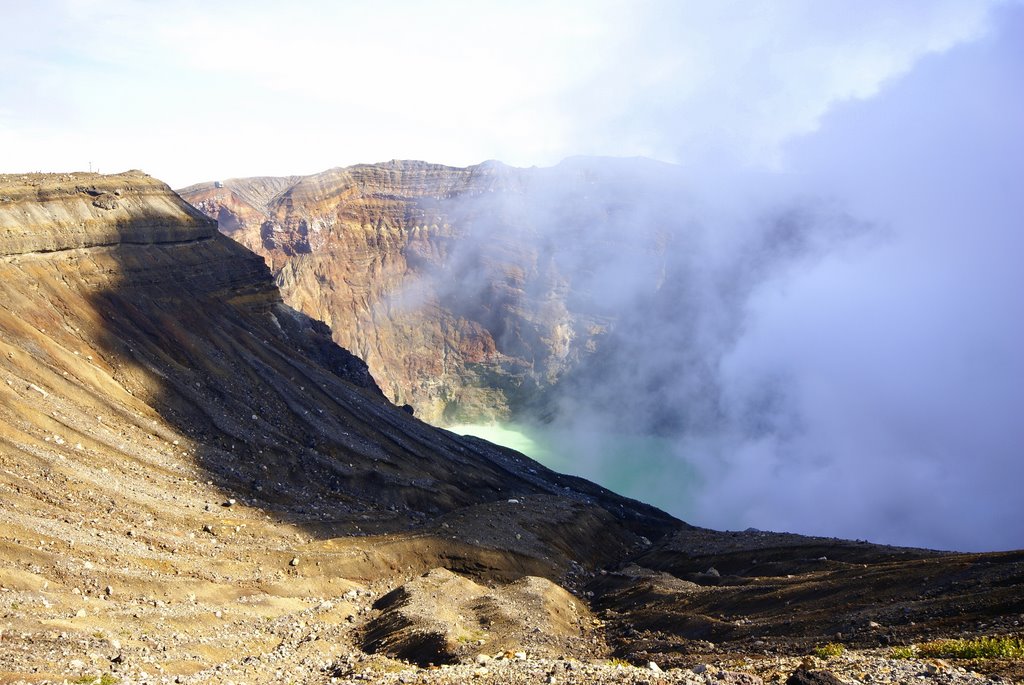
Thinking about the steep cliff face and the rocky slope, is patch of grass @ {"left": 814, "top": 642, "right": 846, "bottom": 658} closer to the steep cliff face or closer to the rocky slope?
the rocky slope

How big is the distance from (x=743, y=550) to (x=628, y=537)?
13412 mm

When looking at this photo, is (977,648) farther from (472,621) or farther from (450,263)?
(450,263)

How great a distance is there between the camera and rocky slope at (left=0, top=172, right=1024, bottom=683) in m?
28.9

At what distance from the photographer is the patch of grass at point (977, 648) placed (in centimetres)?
2170

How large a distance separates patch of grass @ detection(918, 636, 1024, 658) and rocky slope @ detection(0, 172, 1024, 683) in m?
1.99

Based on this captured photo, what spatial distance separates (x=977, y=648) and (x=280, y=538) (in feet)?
112

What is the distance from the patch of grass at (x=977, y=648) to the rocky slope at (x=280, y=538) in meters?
1.99

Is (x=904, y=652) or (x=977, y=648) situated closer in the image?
(x=977, y=648)

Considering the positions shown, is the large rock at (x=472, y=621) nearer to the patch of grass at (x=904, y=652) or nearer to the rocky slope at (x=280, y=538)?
the rocky slope at (x=280, y=538)

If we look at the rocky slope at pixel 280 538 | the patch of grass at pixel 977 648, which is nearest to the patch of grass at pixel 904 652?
the patch of grass at pixel 977 648

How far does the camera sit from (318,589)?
39.9 m

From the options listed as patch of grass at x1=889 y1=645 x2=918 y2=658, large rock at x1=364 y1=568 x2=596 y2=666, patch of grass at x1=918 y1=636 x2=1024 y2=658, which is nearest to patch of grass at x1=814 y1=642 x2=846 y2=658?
patch of grass at x1=889 y1=645 x2=918 y2=658

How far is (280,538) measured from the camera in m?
45.2

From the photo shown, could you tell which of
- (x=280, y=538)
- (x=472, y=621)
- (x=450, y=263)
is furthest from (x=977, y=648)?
(x=450, y=263)
